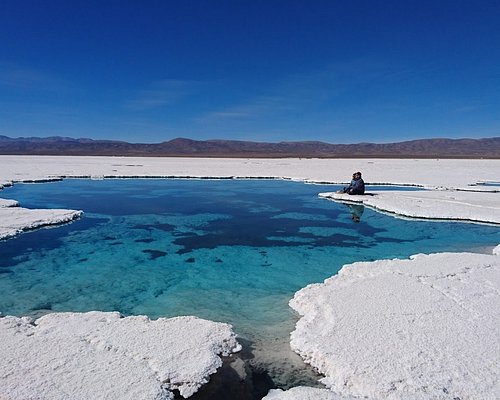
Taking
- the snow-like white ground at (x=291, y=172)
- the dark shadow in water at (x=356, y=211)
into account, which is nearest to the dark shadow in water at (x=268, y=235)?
the dark shadow in water at (x=356, y=211)

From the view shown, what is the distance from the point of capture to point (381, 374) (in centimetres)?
409

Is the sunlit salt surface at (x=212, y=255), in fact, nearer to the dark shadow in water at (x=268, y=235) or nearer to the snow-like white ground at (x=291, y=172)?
the dark shadow in water at (x=268, y=235)

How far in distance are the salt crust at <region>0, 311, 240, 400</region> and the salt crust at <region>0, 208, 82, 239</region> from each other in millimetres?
6401

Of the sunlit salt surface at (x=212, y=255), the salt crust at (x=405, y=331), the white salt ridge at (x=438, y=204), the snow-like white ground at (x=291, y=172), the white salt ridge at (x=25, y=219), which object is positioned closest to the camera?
the salt crust at (x=405, y=331)

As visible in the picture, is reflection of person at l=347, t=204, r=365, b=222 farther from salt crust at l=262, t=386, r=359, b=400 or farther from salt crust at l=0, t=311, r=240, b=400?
salt crust at l=262, t=386, r=359, b=400

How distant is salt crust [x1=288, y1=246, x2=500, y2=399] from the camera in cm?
397

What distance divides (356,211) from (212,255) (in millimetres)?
7627

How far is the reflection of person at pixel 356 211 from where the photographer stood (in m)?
14.1

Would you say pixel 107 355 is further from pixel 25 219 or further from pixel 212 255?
pixel 25 219

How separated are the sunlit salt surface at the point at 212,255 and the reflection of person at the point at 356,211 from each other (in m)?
0.08

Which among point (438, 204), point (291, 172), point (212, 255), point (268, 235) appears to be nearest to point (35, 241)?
point (212, 255)

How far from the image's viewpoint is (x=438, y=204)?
15102 millimetres

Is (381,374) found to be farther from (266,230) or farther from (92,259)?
(266,230)

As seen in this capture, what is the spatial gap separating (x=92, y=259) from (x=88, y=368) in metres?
5.31
